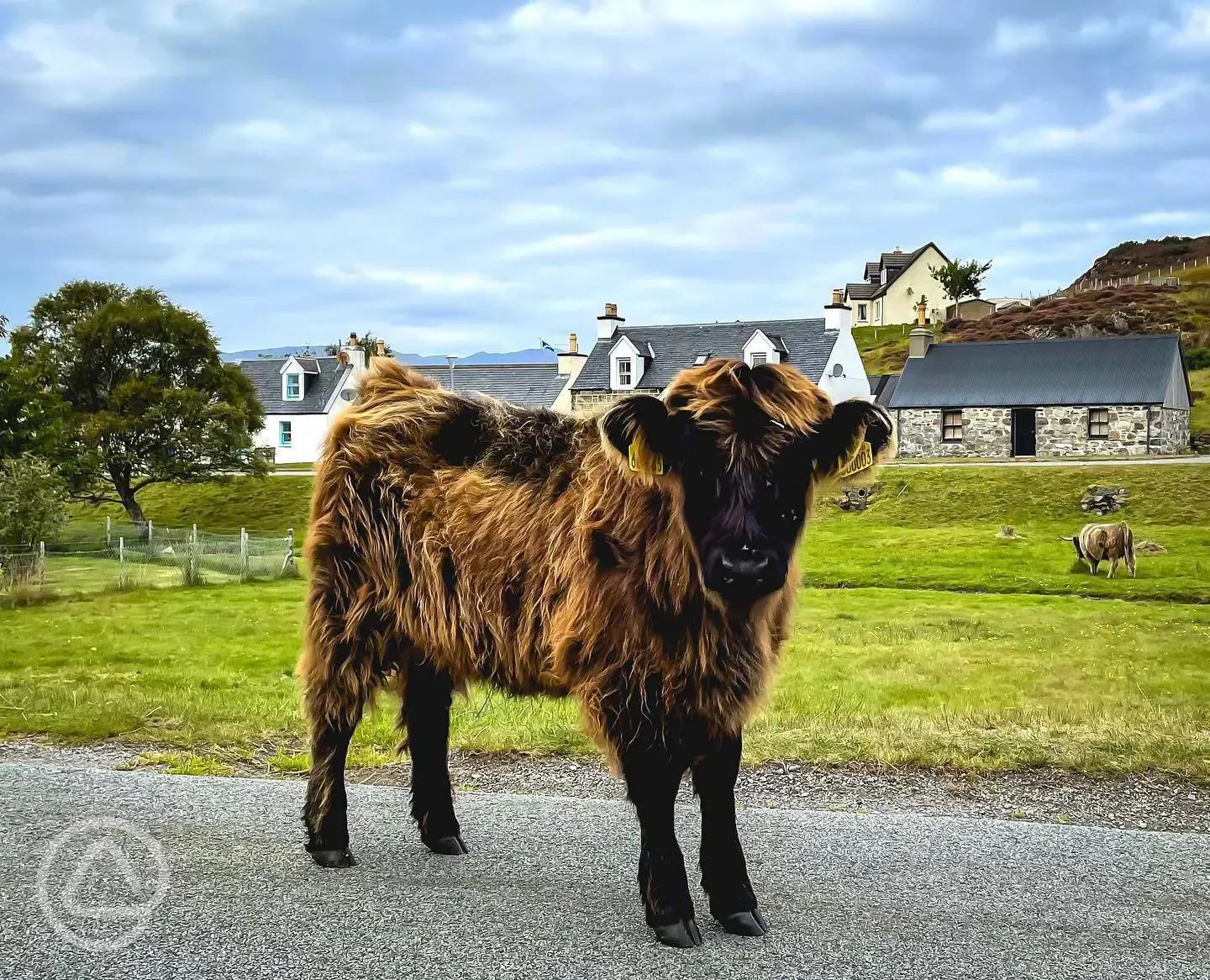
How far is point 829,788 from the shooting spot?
7.16 m

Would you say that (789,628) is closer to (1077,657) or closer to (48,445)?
(1077,657)

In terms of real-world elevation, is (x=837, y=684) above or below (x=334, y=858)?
below

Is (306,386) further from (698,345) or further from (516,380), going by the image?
(698,345)

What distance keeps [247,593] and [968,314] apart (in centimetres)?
8838

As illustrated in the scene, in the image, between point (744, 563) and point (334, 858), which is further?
point (334, 858)

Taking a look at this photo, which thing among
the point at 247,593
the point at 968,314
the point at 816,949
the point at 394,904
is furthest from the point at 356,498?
the point at 968,314

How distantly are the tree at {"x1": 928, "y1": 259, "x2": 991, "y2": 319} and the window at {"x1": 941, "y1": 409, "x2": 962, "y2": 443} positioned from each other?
5077 centimetres

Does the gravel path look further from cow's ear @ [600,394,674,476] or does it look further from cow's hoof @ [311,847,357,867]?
cow's ear @ [600,394,674,476]

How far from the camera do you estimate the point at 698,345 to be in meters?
54.4

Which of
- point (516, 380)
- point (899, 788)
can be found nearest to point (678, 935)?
point (899, 788)

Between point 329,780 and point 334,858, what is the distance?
16.3 inches

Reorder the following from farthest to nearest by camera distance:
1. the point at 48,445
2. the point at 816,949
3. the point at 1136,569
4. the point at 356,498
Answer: the point at 48,445, the point at 1136,569, the point at 356,498, the point at 816,949

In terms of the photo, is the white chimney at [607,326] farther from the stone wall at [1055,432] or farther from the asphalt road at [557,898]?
the asphalt road at [557,898]

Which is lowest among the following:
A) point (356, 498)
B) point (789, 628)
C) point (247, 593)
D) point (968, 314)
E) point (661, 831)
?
point (247, 593)
